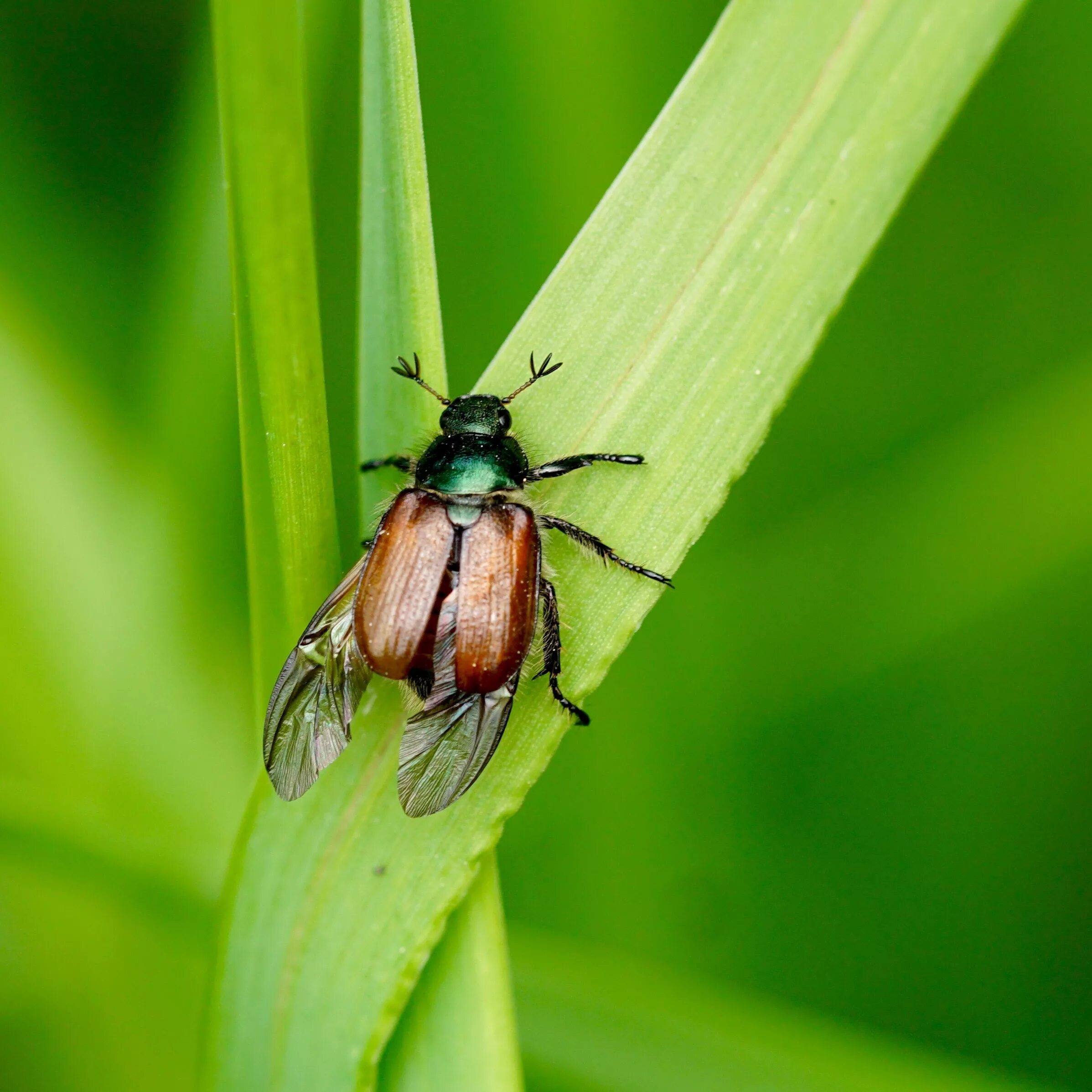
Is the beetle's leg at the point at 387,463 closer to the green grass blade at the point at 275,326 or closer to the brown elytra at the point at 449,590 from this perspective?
the brown elytra at the point at 449,590

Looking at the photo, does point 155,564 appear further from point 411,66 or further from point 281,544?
point 411,66

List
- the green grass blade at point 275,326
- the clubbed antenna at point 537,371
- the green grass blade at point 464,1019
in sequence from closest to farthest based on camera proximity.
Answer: the green grass blade at point 275,326
the green grass blade at point 464,1019
the clubbed antenna at point 537,371

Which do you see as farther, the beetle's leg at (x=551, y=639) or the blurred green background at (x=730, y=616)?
the blurred green background at (x=730, y=616)

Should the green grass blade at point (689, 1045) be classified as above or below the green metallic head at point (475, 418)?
below

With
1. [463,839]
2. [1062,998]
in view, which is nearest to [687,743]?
[463,839]

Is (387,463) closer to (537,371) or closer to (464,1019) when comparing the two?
(537,371)

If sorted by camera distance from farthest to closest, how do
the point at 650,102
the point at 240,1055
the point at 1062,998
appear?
1. the point at 1062,998
2. the point at 650,102
3. the point at 240,1055

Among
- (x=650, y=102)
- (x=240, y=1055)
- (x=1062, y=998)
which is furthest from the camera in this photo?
(x=1062, y=998)

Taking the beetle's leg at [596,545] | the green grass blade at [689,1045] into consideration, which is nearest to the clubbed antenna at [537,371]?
the beetle's leg at [596,545]

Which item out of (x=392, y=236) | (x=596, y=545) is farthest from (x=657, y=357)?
(x=392, y=236)
